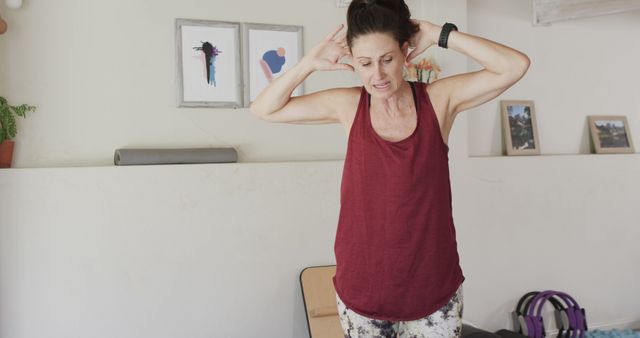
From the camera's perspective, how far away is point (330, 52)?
1.87 meters

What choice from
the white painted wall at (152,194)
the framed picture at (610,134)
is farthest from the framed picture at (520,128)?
the framed picture at (610,134)

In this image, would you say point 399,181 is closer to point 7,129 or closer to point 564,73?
point 7,129

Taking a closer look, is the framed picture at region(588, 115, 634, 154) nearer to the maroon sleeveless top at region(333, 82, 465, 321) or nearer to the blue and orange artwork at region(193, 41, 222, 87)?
the blue and orange artwork at region(193, 41, 222, 87)

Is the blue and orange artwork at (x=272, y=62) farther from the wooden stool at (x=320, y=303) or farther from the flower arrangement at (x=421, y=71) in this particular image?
the wooden stool at (x=320, y=303)

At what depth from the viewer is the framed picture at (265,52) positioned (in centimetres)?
384

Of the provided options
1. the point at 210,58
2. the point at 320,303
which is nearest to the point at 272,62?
the point at 210,58

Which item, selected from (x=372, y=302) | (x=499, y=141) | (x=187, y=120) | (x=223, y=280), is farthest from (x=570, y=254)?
(x=372, y=302)

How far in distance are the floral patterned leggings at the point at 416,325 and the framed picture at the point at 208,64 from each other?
2255mm

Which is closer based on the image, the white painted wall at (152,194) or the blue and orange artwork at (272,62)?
the white painted wall at (152,194)

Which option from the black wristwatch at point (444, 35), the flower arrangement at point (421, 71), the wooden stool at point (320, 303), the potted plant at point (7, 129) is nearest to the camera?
the black wristwatch at point (444, 35)

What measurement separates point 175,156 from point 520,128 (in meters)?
2.68

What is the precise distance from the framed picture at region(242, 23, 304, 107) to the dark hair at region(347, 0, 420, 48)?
2162mm

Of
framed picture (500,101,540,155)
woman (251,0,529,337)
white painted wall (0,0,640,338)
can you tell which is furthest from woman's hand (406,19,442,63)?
framed picture (500,101,540,155)

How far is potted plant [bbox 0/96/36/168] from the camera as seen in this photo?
3.30 m
